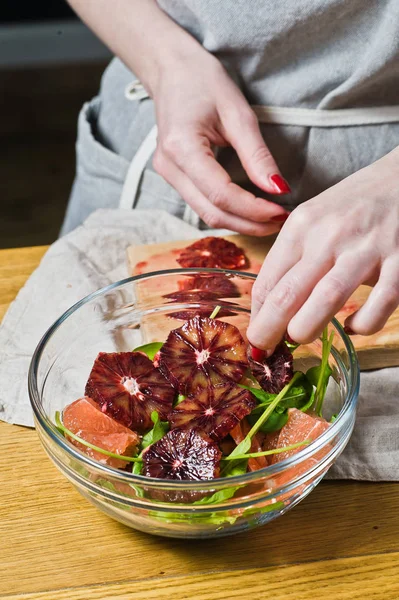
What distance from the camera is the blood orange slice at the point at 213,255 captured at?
1101mm

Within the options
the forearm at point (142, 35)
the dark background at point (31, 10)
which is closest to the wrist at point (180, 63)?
the forearm at point (142, 35)

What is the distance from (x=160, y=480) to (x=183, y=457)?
6cm

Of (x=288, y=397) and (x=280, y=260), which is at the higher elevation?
(x=280, y=260)

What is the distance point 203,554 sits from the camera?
2.36ft

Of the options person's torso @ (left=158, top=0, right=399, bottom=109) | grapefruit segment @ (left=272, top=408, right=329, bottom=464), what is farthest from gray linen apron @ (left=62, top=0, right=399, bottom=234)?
grapefruit segment @ (left=272, top=408, right=329, bottom=464)

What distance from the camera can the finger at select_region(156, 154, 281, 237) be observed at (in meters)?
1.09

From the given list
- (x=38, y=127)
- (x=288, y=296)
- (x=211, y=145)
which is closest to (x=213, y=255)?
(x=211, y=145)

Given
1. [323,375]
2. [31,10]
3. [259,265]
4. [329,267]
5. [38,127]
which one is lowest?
[38,127]

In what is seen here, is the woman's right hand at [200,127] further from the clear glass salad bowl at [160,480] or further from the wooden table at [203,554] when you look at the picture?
the wooden table at [203,554]

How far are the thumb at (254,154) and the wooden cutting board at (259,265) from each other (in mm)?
122

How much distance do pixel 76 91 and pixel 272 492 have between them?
2.63 metres

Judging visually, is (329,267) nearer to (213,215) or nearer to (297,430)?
(297,430)

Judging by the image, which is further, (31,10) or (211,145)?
(31,10)

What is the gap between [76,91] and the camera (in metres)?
3.02
